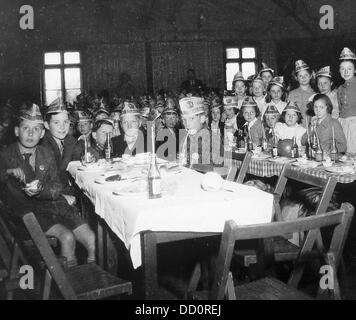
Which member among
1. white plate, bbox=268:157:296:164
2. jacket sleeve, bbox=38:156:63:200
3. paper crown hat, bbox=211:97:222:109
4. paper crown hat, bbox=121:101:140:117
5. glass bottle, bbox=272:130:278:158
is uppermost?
paper crown hat, bbox=211:97:222:109

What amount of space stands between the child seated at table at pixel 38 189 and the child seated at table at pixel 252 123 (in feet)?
10.5

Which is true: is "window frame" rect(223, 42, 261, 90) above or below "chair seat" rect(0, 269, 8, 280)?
above

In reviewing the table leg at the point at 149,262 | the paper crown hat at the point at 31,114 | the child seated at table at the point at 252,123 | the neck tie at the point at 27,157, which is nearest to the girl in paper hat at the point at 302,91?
the child seated at table at the point at 252,123

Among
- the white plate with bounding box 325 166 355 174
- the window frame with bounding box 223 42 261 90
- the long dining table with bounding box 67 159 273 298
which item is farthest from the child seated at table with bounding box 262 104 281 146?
the window frame with bounding box 223 42 261 90

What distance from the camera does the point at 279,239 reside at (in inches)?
118

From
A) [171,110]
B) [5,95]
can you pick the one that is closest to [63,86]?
[5,95]

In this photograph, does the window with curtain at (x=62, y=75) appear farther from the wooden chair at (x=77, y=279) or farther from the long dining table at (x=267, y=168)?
the wooden chair at (x=77, y=279)

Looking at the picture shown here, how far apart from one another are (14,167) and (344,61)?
4771mm

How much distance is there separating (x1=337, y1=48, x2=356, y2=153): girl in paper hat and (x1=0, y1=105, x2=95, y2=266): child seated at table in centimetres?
432

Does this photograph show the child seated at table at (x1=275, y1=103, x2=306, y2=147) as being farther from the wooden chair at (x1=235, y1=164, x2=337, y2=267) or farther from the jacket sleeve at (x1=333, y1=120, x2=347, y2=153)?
the wooden chair at (x1=235, y1=164, x2=337, y2=267)

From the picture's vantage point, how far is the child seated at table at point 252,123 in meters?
6.08

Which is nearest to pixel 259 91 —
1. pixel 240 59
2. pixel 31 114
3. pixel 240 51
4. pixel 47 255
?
pixel 31 114

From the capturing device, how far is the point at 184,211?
7.22ft

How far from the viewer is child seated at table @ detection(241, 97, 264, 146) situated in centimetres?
608
